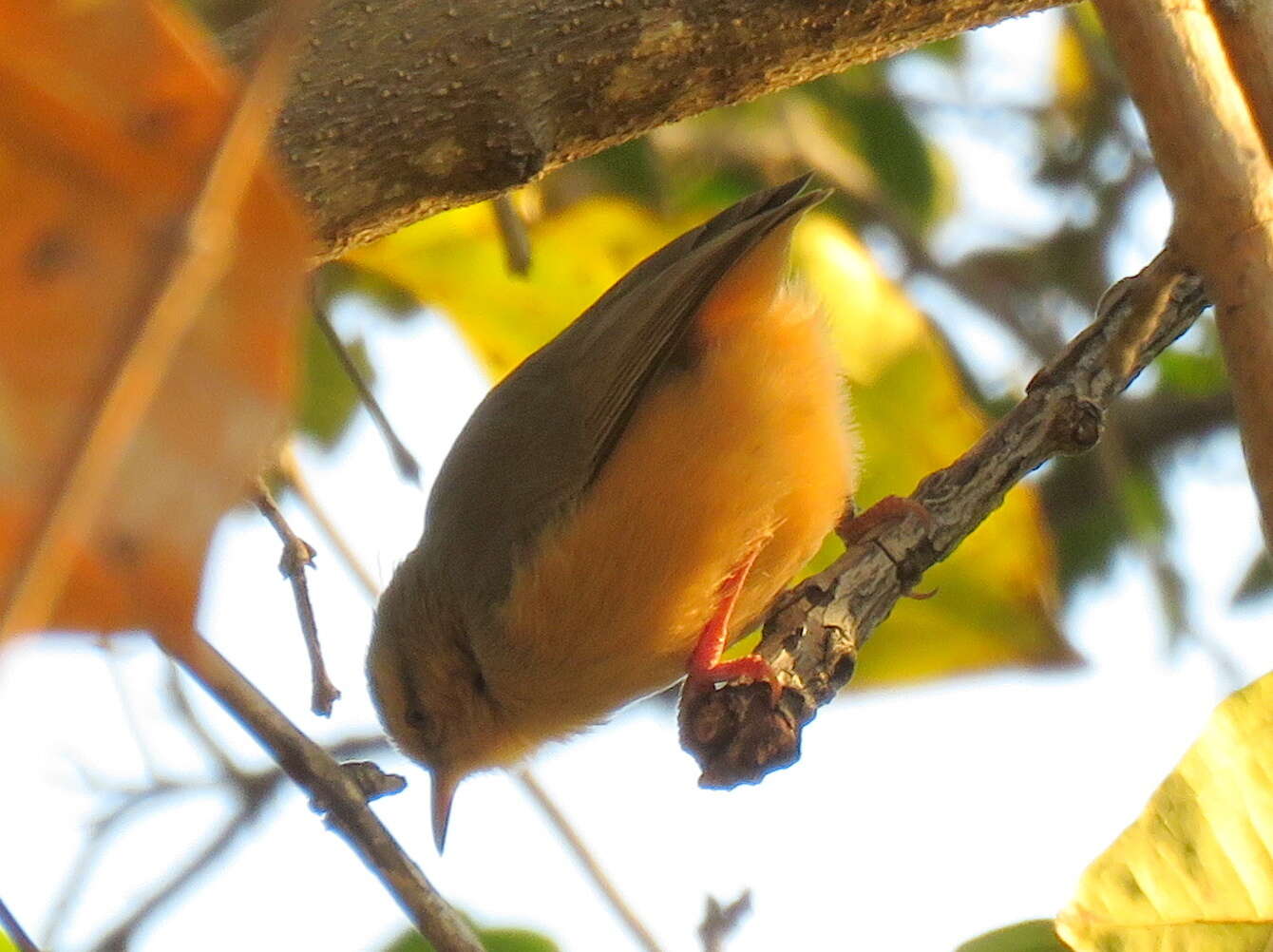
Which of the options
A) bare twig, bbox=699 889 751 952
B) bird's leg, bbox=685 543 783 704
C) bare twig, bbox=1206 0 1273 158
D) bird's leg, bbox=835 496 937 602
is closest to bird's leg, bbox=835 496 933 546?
bird's leg, bbox=835 496 937 602

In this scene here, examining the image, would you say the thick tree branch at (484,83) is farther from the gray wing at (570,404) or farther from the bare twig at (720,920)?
the bare twig at (720,920)

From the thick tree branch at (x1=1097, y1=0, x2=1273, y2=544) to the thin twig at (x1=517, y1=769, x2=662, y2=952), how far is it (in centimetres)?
152

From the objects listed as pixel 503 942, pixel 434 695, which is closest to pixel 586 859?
pixel 503 942

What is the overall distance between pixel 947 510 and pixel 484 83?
4.16 feet

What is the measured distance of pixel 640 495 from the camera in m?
3.85

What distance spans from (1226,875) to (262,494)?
5.58 feet

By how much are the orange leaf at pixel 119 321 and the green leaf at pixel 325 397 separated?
3469mm

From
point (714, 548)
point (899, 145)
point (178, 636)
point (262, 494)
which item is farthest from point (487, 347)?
point (178, 636)

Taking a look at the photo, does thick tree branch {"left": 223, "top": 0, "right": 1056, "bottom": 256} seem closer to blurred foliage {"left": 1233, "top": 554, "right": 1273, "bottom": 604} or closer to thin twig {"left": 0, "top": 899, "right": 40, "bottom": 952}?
thin twig {"left": 0, "top": 899, "right": 40, "bottom": 952}

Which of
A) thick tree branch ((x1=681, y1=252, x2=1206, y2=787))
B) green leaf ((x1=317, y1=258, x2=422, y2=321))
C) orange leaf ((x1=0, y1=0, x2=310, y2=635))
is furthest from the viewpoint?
green leaf ((x1=317, y1=258, x2=422, y2=321))

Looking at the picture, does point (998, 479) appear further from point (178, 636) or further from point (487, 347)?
point (178, 636)

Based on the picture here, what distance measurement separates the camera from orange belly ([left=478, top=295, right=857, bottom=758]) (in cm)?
379

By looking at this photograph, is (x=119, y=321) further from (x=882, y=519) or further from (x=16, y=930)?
(x=882, y=519)

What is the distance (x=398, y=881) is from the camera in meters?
1.83
